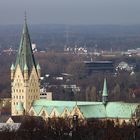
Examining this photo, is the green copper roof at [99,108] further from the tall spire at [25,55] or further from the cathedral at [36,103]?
the tall spire at [25,55]

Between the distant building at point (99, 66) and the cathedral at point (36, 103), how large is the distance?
58.3m

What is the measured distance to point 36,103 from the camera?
58.7 metres

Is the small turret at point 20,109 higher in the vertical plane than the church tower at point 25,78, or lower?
lower

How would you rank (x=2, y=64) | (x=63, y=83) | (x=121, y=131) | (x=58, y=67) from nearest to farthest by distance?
1. (x=121, y=131)
2. (x=63, y=83)
3. (x=58, y=67)
4. (x=2, y=64)

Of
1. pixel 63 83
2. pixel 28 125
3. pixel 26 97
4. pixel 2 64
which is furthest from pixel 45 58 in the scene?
pixel 28 125

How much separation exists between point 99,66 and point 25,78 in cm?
6829

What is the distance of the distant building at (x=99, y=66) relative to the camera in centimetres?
12107

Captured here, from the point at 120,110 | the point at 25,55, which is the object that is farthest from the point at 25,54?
the point at 120,110

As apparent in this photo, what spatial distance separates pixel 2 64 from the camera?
136125mm

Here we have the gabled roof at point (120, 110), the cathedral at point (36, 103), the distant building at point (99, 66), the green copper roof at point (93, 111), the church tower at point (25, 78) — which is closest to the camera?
the gabled roof at point (120, 110)

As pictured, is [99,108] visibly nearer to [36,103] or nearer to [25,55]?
[36,103]

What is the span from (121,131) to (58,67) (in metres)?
79.8

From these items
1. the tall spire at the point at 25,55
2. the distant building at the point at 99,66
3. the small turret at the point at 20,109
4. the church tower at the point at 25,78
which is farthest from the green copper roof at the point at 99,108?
the distant building at the point at 99,66

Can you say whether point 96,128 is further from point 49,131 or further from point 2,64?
point 2,64
